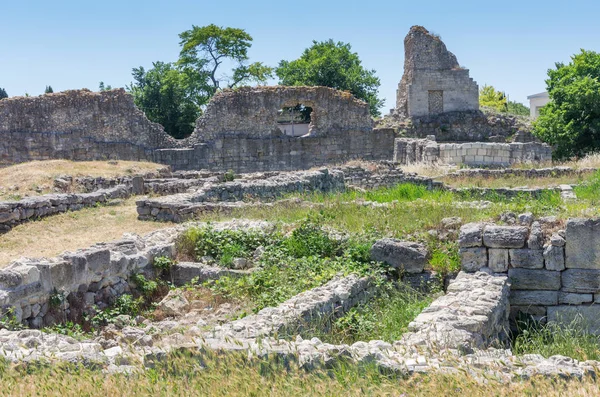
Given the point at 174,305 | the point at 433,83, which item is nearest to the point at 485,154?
the point at 433,83

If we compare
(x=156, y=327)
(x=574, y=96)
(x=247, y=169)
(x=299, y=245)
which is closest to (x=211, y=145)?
(x=247, y=169)

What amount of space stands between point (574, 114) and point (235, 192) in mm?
16791

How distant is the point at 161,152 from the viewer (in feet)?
89.9

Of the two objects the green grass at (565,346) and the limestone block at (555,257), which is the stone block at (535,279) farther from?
the green grass at (565,346)

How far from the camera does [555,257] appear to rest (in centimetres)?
809

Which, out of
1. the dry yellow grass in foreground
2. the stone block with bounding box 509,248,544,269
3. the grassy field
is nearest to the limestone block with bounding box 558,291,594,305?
the stone block with bounding box 509,248,544,269

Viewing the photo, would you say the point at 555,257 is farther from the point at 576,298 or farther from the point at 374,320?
the point at 374,320

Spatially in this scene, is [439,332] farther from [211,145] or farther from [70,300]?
[211,145]

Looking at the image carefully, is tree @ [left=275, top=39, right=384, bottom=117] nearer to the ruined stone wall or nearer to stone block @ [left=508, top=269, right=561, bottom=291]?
the ruined stone wall

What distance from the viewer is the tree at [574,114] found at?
26984 mm

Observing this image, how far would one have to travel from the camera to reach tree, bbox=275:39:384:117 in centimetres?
4069

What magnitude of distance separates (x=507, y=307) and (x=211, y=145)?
21496 millimetres

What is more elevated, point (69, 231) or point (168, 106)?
point (168, 106)

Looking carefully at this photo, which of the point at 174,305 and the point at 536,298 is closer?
the point at 536,298
